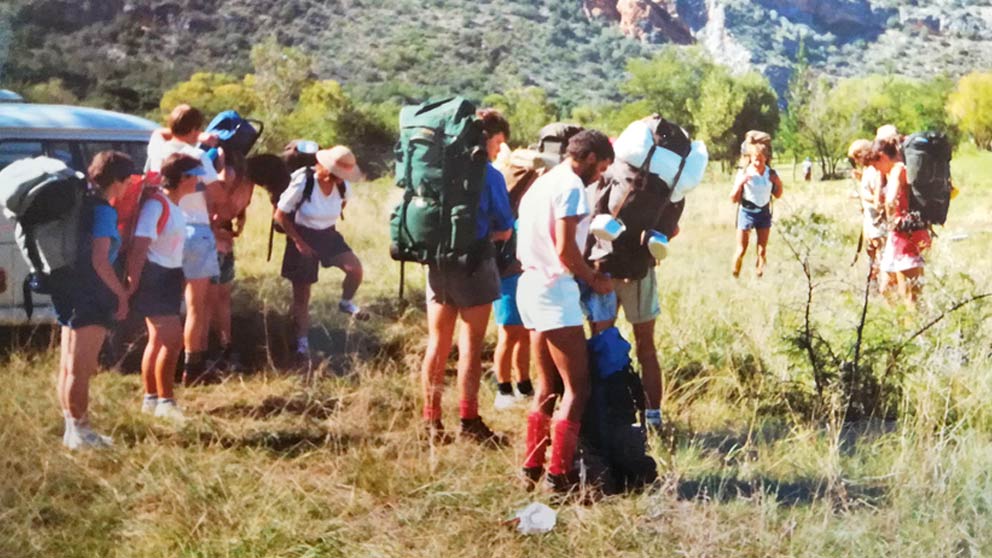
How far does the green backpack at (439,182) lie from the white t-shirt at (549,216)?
0.56 feet

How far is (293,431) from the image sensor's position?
3590 millimetres

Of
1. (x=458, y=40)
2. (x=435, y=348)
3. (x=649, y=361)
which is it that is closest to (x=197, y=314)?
(x=435, y=348)

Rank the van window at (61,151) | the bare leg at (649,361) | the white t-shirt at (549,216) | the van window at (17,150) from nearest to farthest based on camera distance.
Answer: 1. the white t-shirt at (549,216)
2. the van window at (17,150)
3. the van window at (61,151)
4. the bare leg at (649,361)

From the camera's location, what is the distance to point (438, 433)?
354 cm

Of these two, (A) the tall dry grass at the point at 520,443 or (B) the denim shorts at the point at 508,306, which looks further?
(B) the denim shorts at the point at 508,306

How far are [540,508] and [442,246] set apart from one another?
0.89m

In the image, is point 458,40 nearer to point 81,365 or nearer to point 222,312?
point 222,312

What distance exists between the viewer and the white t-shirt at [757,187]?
10.9 ft

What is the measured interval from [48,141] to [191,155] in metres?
0.46

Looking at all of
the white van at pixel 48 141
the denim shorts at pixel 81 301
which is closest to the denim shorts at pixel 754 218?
the white van at pixel 48 141

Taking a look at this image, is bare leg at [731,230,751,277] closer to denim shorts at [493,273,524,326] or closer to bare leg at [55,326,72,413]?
denim shorts at [493,273,524,326]

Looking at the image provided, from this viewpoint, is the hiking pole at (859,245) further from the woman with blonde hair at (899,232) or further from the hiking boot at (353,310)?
the hiking boot at (353,310)

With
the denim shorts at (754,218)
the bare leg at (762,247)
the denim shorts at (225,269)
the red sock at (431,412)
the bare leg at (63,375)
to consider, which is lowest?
the red sock at (431,412)

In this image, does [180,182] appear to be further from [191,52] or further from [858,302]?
[858,302]
